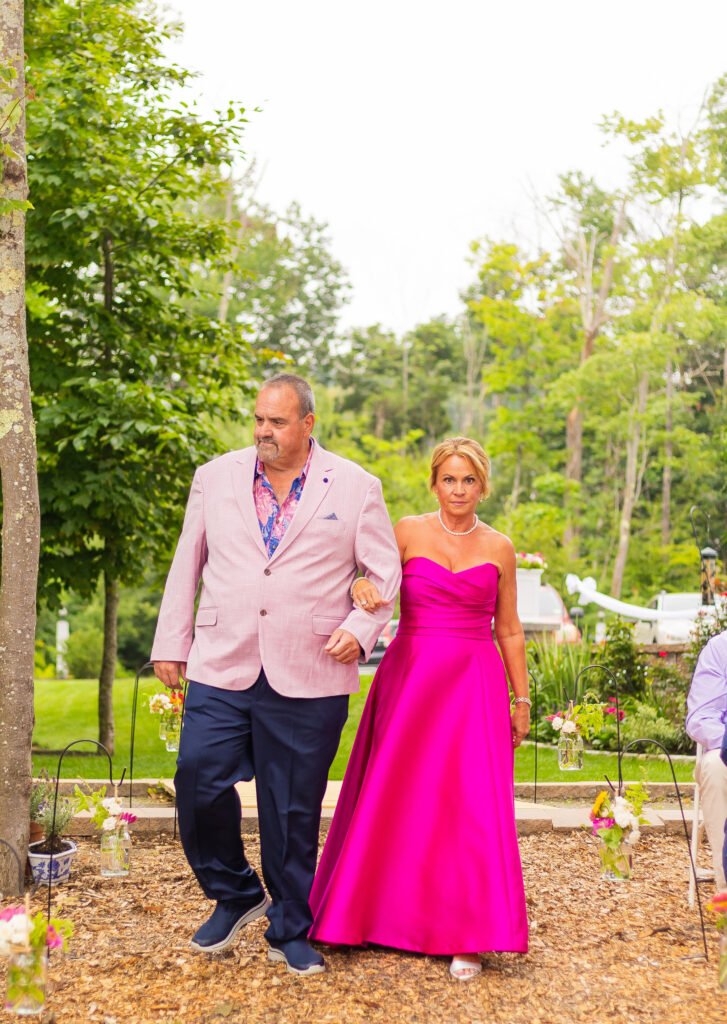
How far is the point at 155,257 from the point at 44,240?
110 cm

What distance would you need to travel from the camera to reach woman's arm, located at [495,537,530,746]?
404 centimetres

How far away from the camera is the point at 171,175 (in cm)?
805

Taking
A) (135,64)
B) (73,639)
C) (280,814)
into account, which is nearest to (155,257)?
(135,64)

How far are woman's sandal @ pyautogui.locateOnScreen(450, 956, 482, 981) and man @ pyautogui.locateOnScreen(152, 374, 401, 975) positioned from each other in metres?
0.44

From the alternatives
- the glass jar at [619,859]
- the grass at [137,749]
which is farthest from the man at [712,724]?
the grass at [137,749]

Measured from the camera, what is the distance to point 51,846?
443cm

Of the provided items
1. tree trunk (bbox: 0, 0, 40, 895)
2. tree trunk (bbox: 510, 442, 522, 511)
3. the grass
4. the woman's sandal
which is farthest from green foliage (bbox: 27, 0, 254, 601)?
tree trunk (bbox: 510, 442, 522, 511)

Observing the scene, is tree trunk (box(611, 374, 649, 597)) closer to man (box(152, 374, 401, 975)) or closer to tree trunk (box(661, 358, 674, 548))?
tree trunk (box(661, 358, 674, 548))

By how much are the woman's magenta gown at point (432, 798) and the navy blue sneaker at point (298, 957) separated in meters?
0.15

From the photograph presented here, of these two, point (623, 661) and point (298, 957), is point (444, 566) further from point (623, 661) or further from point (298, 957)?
point (623, 661)

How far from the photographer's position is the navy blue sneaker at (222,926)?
12.0 feet

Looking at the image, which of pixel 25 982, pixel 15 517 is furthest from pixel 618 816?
pixel 15 517

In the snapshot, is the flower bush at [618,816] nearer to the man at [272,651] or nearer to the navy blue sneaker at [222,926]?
the man at [272,651]

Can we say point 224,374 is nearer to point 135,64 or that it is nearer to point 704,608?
point 135,64
